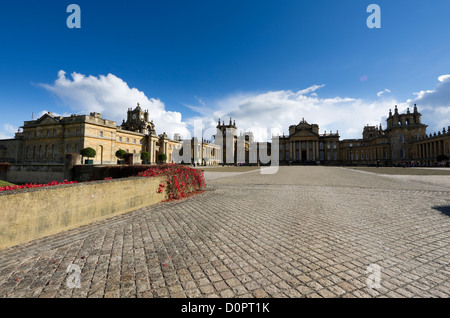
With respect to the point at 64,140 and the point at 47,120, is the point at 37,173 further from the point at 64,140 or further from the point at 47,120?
the point at 47,120

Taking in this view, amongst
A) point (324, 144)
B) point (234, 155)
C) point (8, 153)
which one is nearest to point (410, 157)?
point (324, 144)

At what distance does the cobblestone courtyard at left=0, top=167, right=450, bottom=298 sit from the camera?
2.61 metres

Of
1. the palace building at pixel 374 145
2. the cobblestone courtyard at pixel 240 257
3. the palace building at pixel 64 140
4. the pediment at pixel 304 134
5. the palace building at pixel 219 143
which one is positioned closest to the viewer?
the cobblestone courtyard at pixel 240 257

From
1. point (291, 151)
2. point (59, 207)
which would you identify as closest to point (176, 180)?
point (59, 207)

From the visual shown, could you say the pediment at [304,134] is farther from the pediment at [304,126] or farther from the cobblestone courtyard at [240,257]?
the cobblestone courtyard at [240,257]

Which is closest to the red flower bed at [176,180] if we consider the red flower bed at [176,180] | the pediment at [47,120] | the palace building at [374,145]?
the red flower bed at [176,180]

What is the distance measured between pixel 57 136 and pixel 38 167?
18345mm

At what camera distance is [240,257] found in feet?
11.6

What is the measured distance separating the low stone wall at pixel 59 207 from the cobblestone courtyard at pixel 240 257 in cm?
29

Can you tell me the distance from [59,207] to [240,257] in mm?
4735

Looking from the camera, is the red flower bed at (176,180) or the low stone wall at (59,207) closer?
the low stone wall at (59,207)

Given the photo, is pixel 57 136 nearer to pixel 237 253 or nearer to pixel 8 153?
pixel 8 153

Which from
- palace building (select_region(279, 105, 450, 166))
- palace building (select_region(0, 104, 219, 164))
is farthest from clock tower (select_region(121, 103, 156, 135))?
palace building (select_region(279, 105, 450, 166))

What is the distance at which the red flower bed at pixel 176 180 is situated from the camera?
9.12m
